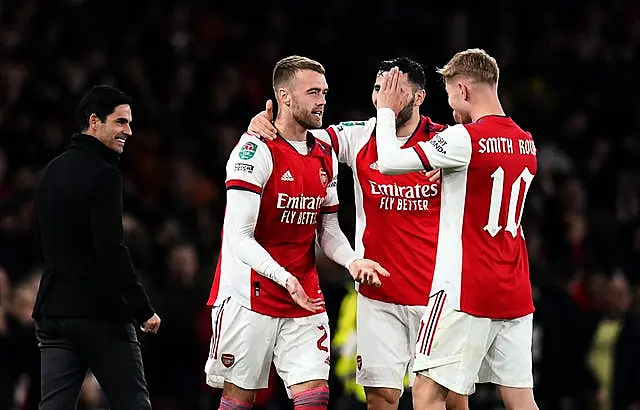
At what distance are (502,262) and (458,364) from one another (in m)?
0.62

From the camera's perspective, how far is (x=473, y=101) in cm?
763

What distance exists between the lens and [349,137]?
8.52 metres

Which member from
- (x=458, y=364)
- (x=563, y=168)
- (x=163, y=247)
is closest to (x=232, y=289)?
(x=458, y=364)

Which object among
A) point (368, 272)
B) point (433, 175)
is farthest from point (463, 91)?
point (368, 272)

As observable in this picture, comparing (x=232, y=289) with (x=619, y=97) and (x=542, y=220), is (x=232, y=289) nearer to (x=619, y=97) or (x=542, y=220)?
(x=542, y=220)

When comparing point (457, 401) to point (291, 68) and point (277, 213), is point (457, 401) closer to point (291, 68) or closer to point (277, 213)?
point (277, 213)

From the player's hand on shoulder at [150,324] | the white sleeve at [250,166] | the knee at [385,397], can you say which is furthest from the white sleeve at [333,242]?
the player's hand on shoulder at [150,324]

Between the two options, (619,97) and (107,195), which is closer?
(107,195)

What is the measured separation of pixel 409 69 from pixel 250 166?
45.7 inches

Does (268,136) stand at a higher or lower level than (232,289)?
higher

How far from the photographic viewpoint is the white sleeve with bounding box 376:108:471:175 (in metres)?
7.38

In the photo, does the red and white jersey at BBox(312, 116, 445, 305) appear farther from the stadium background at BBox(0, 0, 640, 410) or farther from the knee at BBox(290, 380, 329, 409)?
the stadium background at BBox(0, 0, 640, 410)

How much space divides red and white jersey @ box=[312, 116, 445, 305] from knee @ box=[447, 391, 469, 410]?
0.73 m

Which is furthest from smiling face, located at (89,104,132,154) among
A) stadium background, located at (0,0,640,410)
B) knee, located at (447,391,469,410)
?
stadium background, located at (0,0,640,410)
